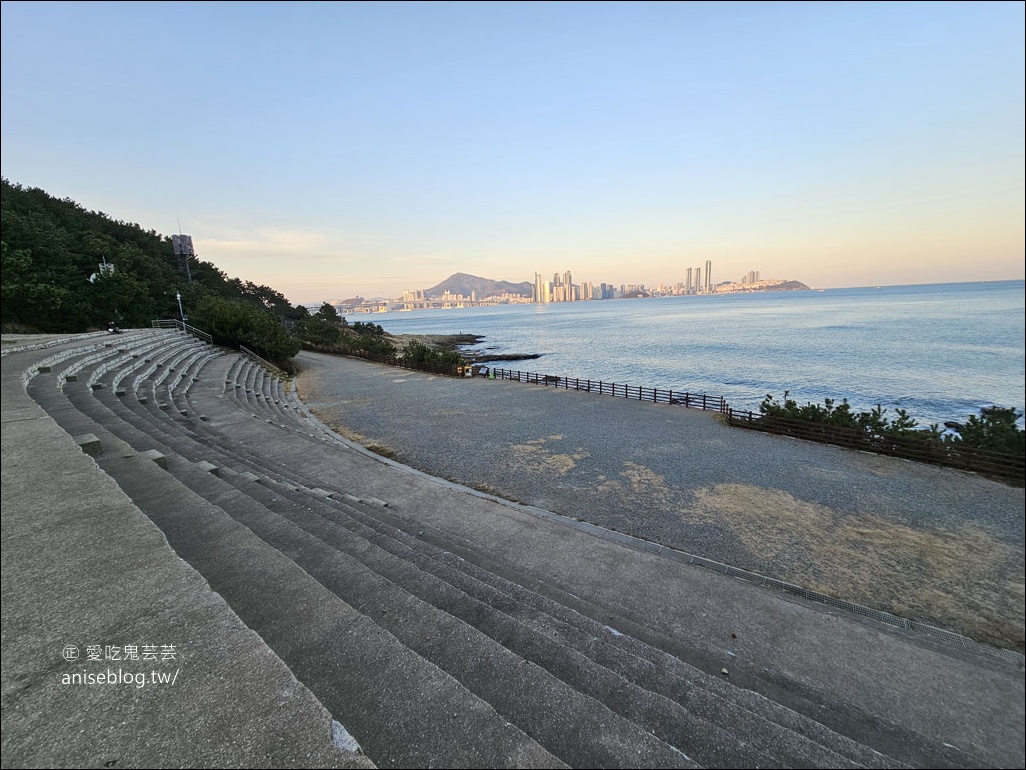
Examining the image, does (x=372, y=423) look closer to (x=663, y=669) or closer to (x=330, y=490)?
(x=330, y=490)

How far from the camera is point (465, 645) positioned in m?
3.42

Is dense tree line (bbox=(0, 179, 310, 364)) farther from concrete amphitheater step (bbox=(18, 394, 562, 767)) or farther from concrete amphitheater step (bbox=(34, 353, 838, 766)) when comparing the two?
concrete amphitheater step (bbox=(34, 353, 838, 766))

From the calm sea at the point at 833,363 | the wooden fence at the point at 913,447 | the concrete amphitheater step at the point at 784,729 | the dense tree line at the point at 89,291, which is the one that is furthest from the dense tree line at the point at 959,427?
the dense tree line at the point at 89,291

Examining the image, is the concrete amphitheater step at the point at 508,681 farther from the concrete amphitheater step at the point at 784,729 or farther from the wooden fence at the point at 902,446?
the wooden fence at the point at 902,446

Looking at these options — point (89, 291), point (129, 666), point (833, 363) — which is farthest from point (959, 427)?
point (89, 291)

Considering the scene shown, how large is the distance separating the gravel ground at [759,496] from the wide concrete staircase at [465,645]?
1.82 meters

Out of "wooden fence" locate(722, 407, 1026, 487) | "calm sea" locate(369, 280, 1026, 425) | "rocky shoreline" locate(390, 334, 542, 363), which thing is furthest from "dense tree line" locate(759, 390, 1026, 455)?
"rocky shoreline" locate(390, 334, 542, 363)

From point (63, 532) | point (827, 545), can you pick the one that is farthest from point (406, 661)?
point (827, 545)

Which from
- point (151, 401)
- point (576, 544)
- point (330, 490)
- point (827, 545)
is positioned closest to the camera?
point (576, 544)

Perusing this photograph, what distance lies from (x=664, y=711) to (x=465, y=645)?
161 centimetres

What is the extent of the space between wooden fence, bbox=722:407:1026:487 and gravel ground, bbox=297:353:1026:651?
60 cm

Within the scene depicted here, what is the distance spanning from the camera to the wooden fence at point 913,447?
12883mm

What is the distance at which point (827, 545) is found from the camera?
8.80 metres

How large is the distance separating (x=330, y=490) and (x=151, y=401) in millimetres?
9177
